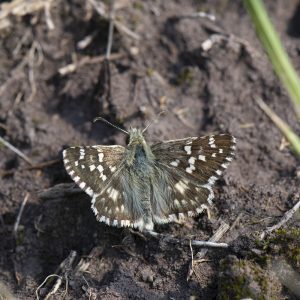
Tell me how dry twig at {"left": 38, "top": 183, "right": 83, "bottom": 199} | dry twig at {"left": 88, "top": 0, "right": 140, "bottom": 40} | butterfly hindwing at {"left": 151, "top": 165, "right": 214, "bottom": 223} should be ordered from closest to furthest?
butterfly hindwing at {"left": 151, "top": 165, "right": 214, "bottom": 223}
dry twig at {"left": 38, "top": 183, "right": 83, "bottom": 199}
dry twig at {"left": 88, "top": 0, "right": 140, "bottom": 40}

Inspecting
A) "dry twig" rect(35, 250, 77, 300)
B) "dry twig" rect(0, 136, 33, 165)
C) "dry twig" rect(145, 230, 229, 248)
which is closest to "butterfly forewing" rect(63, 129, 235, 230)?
"dry twig" rect(145, 230, 229, 248)

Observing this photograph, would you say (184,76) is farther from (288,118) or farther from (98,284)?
(98,284)

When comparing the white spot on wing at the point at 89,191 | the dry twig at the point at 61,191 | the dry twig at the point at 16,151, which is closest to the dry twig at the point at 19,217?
the dry twig at the point at 61,191

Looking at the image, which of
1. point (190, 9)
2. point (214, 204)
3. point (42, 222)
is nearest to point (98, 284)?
point (42, 222)

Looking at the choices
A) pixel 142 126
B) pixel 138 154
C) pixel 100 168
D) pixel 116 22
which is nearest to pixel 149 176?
pixel 138 154

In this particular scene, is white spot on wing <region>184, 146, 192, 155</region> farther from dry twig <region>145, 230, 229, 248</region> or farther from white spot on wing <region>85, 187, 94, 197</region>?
white spot on wing <region>85, 187, 94, 197</region>

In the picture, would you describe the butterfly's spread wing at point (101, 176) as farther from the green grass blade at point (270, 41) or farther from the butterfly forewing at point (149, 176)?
the green grass blade at point (270, 41)
